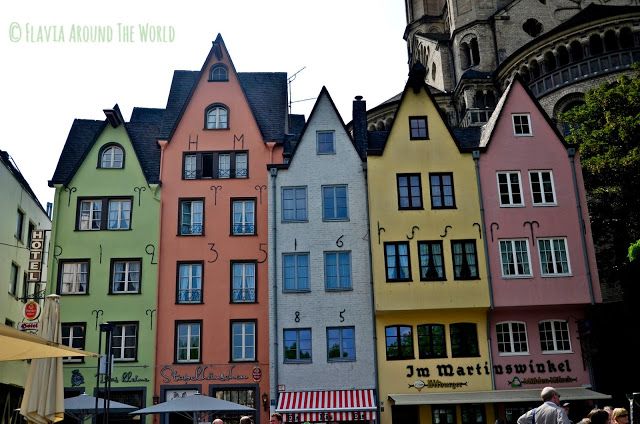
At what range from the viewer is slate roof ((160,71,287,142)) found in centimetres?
3519

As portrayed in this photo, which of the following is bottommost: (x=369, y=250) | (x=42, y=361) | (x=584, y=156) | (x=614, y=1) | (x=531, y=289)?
(x=42, y=361)

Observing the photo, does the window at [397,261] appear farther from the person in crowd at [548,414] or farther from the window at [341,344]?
the person in crowd at [548,414]

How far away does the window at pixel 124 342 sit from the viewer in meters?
31.1

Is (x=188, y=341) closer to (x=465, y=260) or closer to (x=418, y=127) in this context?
(x=465, y=260)

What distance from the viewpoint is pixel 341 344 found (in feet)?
99.8

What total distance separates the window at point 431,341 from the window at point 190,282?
10168 mm

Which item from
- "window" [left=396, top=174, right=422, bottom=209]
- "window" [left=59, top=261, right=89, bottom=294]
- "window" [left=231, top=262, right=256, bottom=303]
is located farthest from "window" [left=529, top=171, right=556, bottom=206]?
"window" [left=59, top=261, right=89, bottom=294]

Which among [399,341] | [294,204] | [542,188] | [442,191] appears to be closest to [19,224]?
[294,204]

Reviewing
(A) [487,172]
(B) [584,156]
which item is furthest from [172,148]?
(B) [584,156]

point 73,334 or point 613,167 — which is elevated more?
point 613,167

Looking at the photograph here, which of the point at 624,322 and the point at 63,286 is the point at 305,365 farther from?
the point at 624,322

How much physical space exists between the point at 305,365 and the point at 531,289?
1028 centimetres

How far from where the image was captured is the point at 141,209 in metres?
33.3

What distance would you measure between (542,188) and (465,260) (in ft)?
16.7
